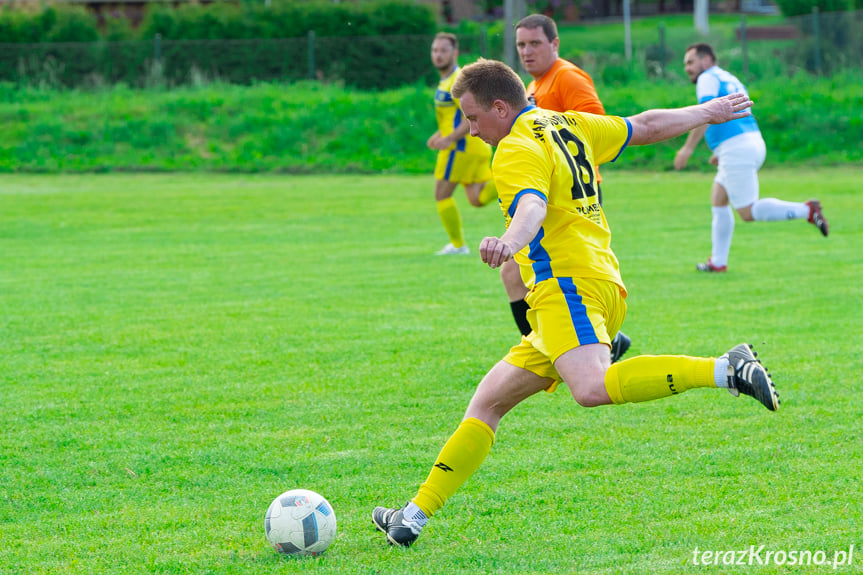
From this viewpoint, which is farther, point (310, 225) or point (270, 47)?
point (270, 47)

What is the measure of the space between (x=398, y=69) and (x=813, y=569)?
2824 centimetres

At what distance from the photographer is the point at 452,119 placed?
41.8 feet

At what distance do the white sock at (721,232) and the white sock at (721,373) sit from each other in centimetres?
740

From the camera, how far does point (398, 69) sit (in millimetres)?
30984

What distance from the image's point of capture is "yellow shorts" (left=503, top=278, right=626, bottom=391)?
4.20 meters

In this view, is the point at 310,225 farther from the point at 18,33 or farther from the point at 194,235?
the point at 18,33

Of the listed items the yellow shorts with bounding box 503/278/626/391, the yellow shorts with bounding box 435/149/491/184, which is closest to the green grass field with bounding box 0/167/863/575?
the yellow shorts with bounding box 503/278/626/391

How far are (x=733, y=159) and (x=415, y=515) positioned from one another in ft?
25.1

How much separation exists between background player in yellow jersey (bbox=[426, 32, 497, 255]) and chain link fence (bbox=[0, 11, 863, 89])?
693 inches

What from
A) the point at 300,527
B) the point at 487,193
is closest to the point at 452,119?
the point at 487,193

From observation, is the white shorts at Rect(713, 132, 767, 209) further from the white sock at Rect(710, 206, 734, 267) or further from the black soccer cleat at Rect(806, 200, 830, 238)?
the black soccer cleat at Rect(806, 200, 830, 238)

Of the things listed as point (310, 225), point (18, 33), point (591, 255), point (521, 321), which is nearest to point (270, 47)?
point (18, 33)

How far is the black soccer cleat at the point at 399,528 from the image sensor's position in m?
4.21

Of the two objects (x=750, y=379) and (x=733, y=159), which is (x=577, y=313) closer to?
(x=750, y=379)
